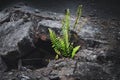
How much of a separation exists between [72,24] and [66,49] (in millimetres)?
1017

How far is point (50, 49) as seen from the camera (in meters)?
5.07

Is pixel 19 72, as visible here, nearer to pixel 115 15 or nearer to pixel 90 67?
pixel 90 67

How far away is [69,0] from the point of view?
6.80m

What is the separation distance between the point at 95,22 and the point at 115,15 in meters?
0.58

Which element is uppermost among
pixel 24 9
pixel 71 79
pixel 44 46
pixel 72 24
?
pixel 24 9

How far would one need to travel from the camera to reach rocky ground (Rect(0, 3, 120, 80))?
409 cm

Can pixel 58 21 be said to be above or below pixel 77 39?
above

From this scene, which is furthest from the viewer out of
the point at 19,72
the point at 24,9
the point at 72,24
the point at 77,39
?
the point at 24,9

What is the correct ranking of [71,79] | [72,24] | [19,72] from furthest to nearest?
[72,24]
[19,72]
[71,79]

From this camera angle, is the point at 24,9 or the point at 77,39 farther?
the point at 24,9

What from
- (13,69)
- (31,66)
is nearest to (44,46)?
(31,66)

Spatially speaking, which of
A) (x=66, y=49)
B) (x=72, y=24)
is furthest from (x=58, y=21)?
(x=66, y=49)

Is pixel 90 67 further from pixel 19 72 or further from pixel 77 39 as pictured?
pixel 19 72

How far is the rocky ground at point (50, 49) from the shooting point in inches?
161
